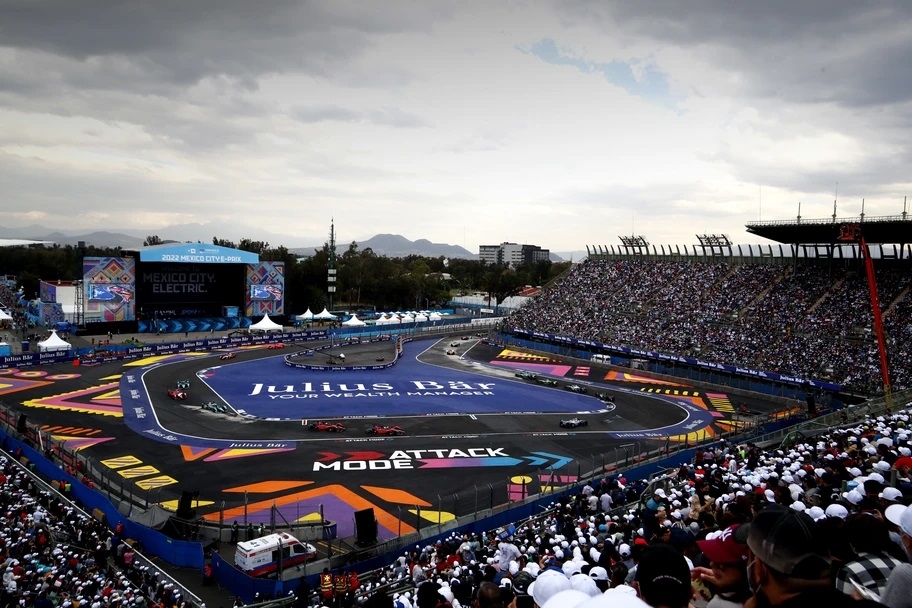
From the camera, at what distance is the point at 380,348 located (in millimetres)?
70688

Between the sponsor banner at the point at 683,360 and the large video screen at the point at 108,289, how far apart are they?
158ft

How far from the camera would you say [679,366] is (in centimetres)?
5734

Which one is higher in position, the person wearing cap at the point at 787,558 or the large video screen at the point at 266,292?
the person wearing cap at the point at 787,558

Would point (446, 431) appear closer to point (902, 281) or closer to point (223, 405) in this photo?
point (223, 405)

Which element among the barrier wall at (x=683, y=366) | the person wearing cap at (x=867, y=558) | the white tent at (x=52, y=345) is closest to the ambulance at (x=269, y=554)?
the person wearing cap at (x=867, y=558)

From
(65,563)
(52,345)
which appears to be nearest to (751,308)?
(65,563)

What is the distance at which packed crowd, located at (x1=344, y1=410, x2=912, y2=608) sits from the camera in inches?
150

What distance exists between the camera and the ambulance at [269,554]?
60.9 feet

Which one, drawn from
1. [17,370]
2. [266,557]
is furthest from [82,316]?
[266,557]

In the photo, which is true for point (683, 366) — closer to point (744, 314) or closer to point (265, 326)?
point (744, 314)

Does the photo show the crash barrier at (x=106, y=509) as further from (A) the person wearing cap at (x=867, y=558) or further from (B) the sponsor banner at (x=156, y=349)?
(B) the sponsor banner at (x=156, y=349)

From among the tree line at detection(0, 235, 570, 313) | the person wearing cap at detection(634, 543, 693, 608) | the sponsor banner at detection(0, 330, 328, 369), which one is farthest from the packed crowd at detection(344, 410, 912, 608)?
the tree line at detection(0, 235, 570, 313)

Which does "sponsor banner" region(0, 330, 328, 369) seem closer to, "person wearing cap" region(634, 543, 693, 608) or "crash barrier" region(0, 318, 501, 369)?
"crash barrier" region(0, 318, 501, 369)

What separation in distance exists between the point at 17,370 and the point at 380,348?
34756 mm
